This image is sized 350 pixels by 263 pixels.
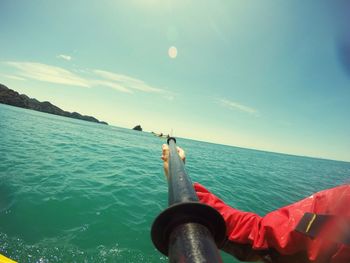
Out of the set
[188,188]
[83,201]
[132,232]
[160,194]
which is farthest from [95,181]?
[188,188]

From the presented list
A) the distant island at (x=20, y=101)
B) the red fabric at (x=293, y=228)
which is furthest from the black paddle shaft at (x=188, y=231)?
the distant island at (x=20, y=101)

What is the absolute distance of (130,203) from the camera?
769cm

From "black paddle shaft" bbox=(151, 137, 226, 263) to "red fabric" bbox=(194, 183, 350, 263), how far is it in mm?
1058

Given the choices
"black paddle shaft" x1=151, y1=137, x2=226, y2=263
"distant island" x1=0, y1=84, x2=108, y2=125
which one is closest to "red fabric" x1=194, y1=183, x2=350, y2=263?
"black paddle shaft" x1=151, y1=137, x2=226, y2=263

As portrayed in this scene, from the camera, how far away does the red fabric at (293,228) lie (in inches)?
60.7

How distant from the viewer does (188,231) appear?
96 centimetres

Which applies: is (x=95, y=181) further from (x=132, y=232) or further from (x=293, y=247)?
(x=293, y=247)

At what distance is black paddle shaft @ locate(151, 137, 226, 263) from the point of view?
0.83 m

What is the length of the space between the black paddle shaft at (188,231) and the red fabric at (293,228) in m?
1.06

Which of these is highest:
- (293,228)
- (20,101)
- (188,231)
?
(20,101)

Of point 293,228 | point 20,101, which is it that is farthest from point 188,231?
point 20,101

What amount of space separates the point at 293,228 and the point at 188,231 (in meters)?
1.39

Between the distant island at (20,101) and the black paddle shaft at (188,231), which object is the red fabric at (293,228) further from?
the distant island at (20,101)

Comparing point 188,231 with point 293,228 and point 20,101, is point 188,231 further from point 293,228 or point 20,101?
point 20,101
